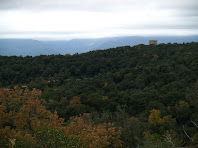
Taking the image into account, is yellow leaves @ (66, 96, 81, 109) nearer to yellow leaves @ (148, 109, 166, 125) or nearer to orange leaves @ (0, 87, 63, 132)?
yellow leaves @ (148, 109, 166, 125)

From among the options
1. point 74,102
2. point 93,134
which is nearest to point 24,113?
point 93,134

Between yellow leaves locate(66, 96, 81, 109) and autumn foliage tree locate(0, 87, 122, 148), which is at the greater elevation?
autumn foliage tree locate(0, 87, 122, 148)

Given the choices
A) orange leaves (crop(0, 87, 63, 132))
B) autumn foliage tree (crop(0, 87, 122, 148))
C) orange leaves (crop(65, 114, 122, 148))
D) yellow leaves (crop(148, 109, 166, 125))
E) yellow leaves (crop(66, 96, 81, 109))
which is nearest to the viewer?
autumn foliage tree (crop(0, 87, 122, 148))

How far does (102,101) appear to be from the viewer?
23.2 meters

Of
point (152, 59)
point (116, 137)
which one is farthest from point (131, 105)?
point (152, 59)

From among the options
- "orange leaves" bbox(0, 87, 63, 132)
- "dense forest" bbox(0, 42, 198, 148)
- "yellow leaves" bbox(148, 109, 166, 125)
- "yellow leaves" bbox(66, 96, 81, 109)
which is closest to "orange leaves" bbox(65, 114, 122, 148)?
"dense forest" bbox(0, 42, 198, 148)

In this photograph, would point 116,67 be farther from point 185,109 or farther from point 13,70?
point 185,109

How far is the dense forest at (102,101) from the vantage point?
8895 millimetres

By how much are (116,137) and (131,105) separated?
12610 millimetres

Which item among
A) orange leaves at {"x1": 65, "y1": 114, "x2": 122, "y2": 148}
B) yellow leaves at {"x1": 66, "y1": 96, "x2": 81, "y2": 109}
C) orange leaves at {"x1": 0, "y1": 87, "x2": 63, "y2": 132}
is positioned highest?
Result: orange leaves at {"x1": 0, "y1": 87, "x2": 63, "y2": 132}

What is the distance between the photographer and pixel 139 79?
2958 cm

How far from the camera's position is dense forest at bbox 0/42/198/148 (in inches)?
350

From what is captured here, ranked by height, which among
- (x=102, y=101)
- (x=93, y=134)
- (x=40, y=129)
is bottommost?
(x=102, y=101)

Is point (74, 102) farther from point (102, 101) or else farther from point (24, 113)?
point (24, 113)
